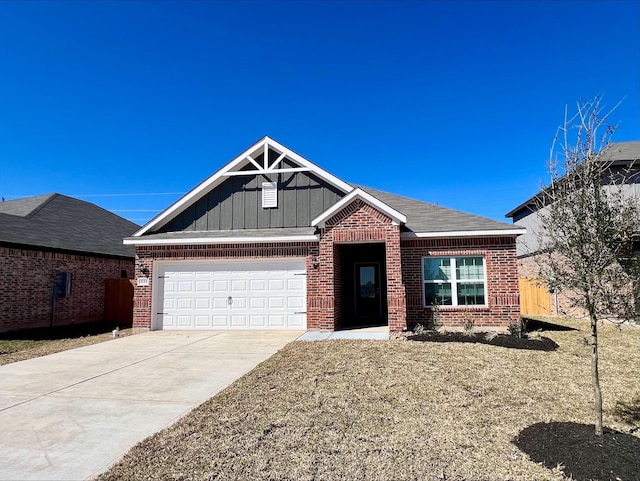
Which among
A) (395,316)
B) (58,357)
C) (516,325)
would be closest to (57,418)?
(58,357)

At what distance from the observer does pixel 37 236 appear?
1520 cm

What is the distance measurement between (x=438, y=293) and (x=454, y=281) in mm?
626

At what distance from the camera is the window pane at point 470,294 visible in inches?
481

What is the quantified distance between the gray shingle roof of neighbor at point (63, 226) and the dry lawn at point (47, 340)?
311 centimetres

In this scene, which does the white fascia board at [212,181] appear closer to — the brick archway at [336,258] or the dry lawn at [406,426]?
the brick archway at [336,258]

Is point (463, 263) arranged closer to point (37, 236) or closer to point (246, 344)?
point (246, 344)

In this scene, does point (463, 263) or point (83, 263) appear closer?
point (463, 263)

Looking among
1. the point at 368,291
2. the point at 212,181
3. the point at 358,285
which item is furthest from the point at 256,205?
the point at 368,291

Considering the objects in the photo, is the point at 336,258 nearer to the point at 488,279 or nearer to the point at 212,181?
the point at 488,279

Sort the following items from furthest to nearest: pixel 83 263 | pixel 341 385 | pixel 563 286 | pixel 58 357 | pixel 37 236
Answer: pixel 83 263, pixel 37 236, pixel 58 357, pixel 341 385, pixel 563 286

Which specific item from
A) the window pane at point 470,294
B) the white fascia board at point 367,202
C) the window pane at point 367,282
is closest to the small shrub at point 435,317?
the window pane at point 470,294

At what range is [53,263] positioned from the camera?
15.0 m

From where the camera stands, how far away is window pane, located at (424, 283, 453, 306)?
12.4m

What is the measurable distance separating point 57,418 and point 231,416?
2400mm
